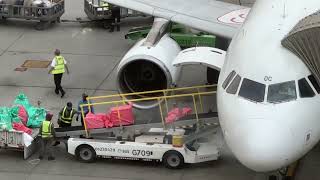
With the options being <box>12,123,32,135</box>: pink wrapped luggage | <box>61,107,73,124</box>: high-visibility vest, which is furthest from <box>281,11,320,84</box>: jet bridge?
<box>12,123,32,135</box>: pink wrapped luggage

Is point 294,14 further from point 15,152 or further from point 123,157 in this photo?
point 15,152

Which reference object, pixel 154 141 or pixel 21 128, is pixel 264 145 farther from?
pixel 21 128

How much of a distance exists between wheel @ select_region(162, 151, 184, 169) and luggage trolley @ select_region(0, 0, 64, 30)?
12060mm

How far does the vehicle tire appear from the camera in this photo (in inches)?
630

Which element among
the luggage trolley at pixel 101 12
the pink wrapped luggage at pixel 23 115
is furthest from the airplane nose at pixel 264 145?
the luggage trolley at pixel 101 12

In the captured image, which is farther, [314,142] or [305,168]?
[305,168]

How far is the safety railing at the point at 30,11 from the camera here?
2591 cm

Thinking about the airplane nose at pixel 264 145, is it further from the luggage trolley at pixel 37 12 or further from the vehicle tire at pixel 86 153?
the luggage trolley at pixel 37 12

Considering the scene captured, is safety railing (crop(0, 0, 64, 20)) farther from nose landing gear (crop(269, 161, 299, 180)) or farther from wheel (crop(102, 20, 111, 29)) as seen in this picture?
nose landing gear (crop(269, 161, 299, 180))

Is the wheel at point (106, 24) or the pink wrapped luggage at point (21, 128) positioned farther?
the wheel at point (106, 24)

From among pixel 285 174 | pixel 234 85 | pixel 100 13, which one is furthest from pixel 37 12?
pixel 234 85

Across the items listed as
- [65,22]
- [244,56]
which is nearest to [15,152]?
[244,56]

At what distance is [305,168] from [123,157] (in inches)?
168

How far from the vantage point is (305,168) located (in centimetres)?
1569
